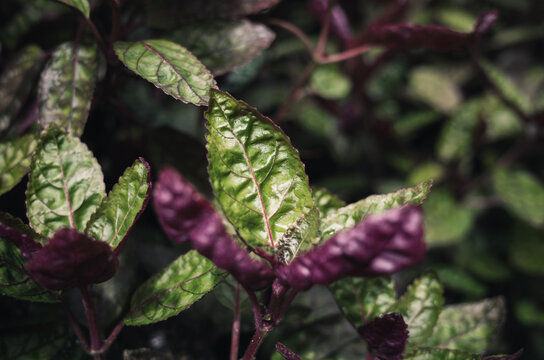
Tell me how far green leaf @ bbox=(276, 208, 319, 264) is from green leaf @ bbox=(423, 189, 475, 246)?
894 mm

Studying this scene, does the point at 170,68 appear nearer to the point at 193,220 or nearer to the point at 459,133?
the point at 193,220

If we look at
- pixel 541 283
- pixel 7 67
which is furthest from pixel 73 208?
pixel 541 283

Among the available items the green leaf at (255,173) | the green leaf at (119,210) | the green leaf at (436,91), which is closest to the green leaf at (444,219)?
the green leaf at (436,91)

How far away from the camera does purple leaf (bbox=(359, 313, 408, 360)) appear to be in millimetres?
599

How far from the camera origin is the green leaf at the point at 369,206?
55 cm

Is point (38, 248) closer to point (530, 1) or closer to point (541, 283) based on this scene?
point (541, 283)

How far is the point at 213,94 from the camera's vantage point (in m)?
0.58

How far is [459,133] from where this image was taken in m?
1.48

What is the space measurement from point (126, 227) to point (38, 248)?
0.11m

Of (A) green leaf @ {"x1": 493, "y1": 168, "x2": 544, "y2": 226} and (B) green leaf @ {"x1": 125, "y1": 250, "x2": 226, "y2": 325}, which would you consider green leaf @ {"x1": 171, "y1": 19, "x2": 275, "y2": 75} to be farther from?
(A) green leaf @ {"x1": 493, "y1": 168, "x2": 544, "y2": 226}

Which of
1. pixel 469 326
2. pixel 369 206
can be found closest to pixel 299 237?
pixel 369 206

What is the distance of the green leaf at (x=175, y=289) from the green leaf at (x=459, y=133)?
1112 millimetres

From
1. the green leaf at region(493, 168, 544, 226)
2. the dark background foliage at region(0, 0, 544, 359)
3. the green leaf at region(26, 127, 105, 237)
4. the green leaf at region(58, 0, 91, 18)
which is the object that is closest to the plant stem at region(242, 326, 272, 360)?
the dark background foliage at region(0, 0, 544, 359)

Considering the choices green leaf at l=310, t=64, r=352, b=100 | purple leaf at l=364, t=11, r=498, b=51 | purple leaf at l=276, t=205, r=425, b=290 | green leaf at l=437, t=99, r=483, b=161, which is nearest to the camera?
purple leaf at l=276, t=205, r=425, b=290
